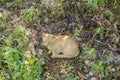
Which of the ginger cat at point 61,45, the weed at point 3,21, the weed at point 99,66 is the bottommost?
the weed at point 99,66

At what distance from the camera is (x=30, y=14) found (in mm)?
5297

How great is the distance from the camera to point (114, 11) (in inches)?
217

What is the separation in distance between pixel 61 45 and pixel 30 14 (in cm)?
76

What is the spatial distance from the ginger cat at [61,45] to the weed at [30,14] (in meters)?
0.51

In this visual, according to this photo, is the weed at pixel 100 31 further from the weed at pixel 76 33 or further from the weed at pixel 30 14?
the weed at pixel 30 14

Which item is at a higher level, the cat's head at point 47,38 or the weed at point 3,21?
the weed at point 3,21

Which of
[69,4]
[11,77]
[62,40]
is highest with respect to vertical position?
[69,4]

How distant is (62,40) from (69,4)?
0.85 meters

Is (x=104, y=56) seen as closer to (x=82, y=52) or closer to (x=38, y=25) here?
(x=82, y=52)

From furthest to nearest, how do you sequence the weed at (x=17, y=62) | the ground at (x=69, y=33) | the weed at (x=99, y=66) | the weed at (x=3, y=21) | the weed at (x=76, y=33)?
the weed at (x=3, y=21) → the weed at (x=76, y=33) → the ground at (x=69, y=33) → the weed at (x=99, y=66) → the weed at (x=17, y=62)

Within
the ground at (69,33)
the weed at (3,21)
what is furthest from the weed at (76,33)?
the weed at (3,21)

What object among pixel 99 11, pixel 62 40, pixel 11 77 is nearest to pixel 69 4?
pixel 99 11

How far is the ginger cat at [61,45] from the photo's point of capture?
4.90 meters

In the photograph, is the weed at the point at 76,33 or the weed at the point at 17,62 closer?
the weed at the point at 17,62
